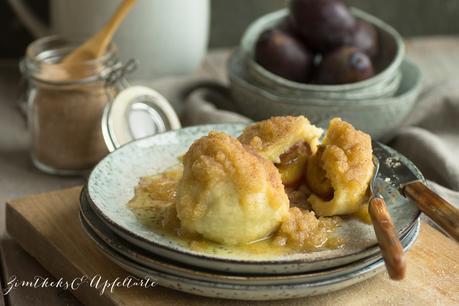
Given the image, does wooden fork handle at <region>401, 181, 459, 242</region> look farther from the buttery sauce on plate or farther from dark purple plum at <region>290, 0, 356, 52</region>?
dark purple plum at <region>290, 0, 356, 52</region>

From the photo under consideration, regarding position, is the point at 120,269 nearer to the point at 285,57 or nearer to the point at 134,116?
the point at 134,116

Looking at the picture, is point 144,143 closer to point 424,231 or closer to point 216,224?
point 216,224

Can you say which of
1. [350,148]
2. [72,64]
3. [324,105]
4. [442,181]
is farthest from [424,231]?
→ [72,64]

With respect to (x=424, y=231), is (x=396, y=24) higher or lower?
lower

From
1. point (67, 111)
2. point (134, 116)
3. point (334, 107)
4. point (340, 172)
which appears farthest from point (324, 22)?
point (340, 172)

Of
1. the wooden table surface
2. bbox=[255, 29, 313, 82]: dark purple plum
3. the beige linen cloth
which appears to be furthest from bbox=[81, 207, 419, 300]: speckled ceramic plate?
bbox=[255, 29, 313, 82]: dark purple plum

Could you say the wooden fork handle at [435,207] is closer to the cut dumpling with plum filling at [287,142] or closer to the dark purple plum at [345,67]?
the cut dumpling with plum filling at [287,142]
